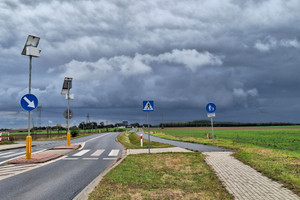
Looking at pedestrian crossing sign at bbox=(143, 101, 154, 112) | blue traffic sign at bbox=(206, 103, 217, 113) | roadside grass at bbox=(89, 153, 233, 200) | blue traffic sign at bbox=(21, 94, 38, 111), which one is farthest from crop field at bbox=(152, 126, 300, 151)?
blue traffic sign at bbox=(21, 94, 38, 111)

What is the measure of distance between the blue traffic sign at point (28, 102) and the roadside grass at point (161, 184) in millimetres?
6227

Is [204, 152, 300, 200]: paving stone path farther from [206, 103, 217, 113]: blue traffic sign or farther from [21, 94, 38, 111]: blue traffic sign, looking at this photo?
[206, 103, 217, 113]: blue traffic sign

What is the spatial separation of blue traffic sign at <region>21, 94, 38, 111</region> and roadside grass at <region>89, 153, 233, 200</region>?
623cm

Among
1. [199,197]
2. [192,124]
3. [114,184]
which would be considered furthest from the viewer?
[192,124]

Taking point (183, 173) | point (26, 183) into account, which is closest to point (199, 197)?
point (183, 173)

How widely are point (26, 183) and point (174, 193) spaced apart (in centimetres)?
A: 436

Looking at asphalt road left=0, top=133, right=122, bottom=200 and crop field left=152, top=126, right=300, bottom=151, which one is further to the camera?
crop field left=152, top=126, right=300, bottom=151

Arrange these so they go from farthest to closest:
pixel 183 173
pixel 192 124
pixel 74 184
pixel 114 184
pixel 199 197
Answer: pixel 192 124 < pixel 183 173 < pixel 74 184 < pixel 114 184 < pixel 199 197

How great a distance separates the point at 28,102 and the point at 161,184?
8540mm

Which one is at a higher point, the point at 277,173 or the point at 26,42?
the point at 26,42

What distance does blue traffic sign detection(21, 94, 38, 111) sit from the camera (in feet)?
38.7

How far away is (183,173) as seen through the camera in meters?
8.23

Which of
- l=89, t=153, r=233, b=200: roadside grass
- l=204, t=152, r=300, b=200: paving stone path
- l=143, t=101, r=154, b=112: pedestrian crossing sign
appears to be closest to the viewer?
l=204, t=152, r=300, b=200: paving stone path

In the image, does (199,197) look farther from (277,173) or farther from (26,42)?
(26,42)
